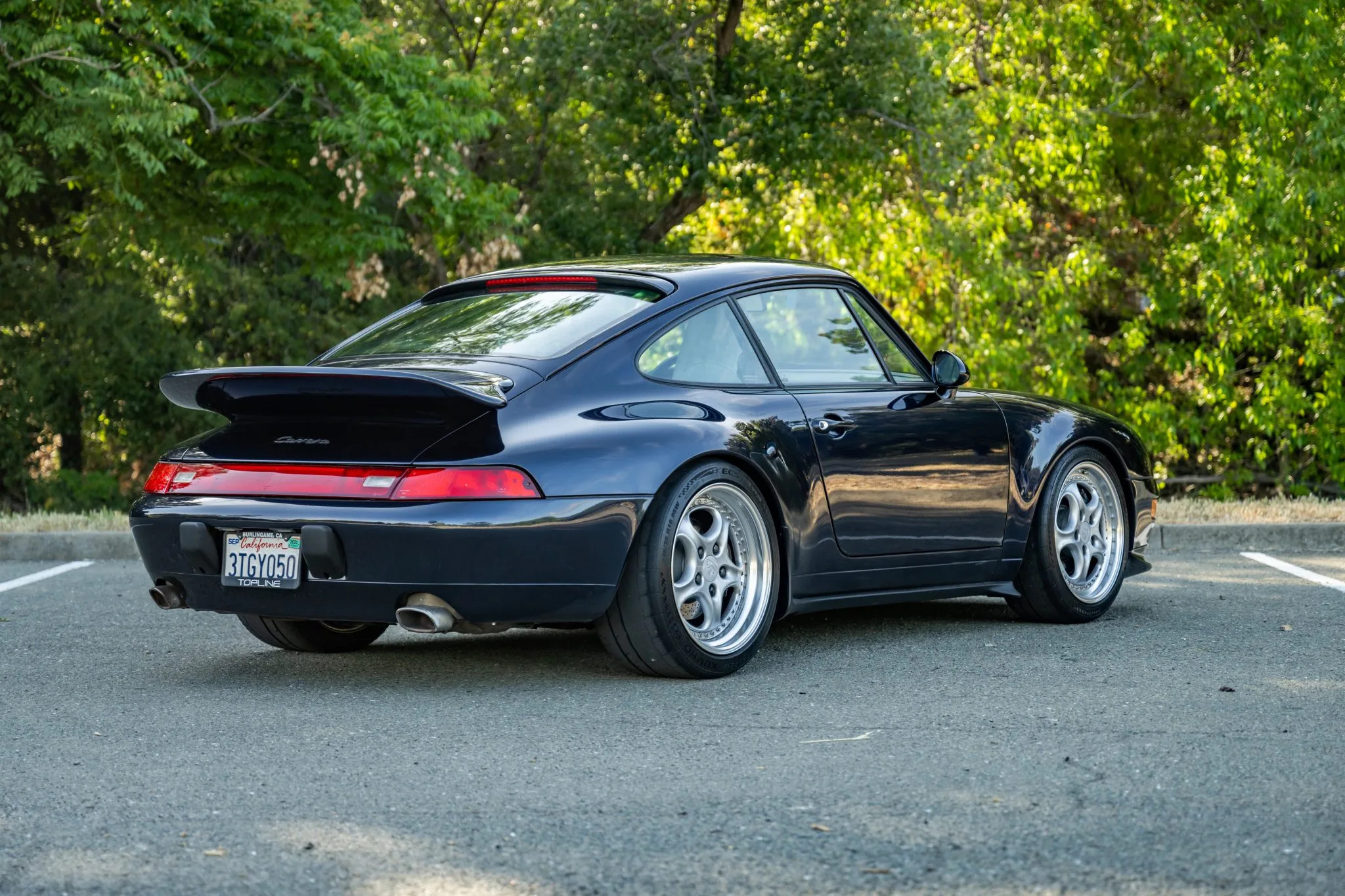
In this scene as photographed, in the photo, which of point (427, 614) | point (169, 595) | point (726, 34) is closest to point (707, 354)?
point (427, 614)

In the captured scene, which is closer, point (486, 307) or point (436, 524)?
point (436, 524)

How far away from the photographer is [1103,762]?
4371 mm

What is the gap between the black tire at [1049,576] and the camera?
688 centimetres

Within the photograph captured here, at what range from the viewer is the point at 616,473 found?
17.3ft

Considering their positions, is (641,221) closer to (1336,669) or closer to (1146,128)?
(1146,128)

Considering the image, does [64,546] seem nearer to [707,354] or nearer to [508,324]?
[508,324]

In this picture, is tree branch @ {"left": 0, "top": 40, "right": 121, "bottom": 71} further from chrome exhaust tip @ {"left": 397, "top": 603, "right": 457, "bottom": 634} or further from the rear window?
chrome exhaust tip @ {"left": 397, "top": 603, "right": 457, "bottom": 634}

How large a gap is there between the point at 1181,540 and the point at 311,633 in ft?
Answer: 20.2

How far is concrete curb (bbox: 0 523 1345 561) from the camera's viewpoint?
1055 cm

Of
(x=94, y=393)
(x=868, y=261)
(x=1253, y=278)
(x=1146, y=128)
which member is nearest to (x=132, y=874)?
(x=1253, y=278)

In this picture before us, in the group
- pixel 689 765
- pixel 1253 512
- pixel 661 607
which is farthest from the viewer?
pixel 1253 512

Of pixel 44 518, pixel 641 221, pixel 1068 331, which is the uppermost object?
pixel 641 221

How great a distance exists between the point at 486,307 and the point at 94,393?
15.6 meters

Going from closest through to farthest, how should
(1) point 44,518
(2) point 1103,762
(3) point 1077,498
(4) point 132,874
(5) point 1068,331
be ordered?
1. (4) point 132,874
2. (2) point 1103,762
3. (3) point 1077,498
4. (1) point 44,518
5. (5) point 1068,331
